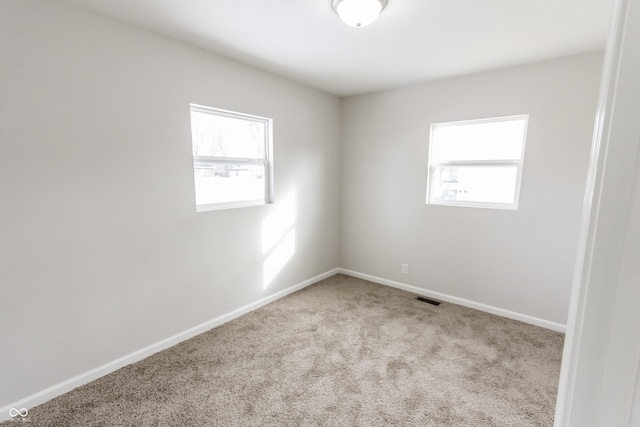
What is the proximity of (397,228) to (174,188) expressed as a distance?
256 cm

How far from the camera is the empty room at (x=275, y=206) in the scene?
5.81 ft

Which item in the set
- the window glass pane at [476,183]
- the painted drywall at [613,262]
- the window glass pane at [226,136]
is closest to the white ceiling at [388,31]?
the window glass pane at [226,136]

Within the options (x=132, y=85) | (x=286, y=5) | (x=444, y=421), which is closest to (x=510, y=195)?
(x=444, y=421)

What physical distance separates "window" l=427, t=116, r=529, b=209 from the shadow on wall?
1654mm

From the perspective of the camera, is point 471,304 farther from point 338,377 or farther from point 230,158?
point 230,158

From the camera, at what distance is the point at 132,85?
6.83 feet

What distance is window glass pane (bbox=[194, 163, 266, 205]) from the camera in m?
2.65

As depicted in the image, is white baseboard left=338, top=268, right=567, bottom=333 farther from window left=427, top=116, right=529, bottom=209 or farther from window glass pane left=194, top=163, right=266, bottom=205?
window glass pane left=194, top=163, right=266, bottom=205

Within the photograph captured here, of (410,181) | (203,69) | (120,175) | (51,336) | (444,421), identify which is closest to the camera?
(444,421)

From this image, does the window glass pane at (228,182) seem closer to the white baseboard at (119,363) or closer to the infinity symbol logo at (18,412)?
the white baseboard at (119,363)

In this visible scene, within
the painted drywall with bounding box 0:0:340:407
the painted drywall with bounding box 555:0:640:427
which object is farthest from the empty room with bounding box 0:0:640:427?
the painted drywall with bounding box 555:0:640:427

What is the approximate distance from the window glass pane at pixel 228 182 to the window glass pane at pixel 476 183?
2028 millimetres

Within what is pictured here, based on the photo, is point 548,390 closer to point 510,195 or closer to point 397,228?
point 510,195

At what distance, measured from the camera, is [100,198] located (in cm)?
200
